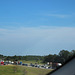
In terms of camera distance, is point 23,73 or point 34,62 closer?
point 23,73

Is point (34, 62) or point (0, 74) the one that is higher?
point (34, 62)

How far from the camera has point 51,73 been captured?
6.63 ft

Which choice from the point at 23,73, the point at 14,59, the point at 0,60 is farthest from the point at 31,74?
the point at 0,60

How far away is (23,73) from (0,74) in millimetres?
971

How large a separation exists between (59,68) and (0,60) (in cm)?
354

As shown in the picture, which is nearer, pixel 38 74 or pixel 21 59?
pixel 38 74

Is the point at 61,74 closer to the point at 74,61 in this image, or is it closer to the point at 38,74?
the point at 74,61

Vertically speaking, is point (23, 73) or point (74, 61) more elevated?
point (74, 61)

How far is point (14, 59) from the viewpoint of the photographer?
13.6ft

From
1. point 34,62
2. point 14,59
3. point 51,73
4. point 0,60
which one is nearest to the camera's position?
point 51,73

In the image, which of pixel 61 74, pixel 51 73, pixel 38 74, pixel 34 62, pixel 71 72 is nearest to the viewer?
pixel 71 72

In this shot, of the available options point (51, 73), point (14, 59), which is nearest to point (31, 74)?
point (51, 73)

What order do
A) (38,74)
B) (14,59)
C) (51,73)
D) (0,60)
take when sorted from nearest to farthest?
(51,73) → (38,74) → (14,59) → (0,60)

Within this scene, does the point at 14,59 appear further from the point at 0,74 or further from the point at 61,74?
the point at 61,74
